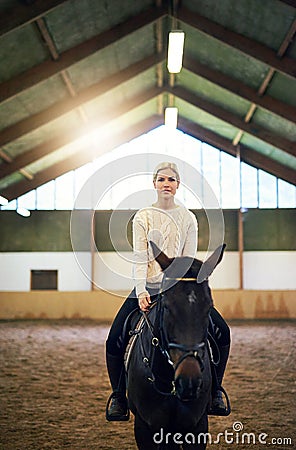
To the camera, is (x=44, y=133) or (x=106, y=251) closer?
(x=44, y=133)

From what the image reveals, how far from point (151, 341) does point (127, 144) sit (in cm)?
1511

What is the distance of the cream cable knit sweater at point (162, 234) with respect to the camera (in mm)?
3221

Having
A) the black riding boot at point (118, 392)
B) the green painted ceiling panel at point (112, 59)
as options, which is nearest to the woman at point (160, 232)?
the black riding boot at point (118, 392)

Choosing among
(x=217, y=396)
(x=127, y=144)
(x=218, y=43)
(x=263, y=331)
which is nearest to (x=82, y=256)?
(x=127, y=144)

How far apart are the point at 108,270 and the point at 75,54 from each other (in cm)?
852

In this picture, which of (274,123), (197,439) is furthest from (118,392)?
(274,123)

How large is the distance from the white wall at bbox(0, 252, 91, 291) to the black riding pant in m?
14.6

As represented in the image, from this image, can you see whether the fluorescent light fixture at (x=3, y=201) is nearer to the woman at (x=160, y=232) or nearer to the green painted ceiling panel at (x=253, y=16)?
the green painted ceiling panel at (x=253, y=16)

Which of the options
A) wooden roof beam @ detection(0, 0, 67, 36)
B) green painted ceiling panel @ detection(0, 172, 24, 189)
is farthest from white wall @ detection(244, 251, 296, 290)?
wooden roof beam @ detection(0, 0, 67, 36)

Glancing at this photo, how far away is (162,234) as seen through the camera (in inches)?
128

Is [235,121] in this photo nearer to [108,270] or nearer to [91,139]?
[91,139]

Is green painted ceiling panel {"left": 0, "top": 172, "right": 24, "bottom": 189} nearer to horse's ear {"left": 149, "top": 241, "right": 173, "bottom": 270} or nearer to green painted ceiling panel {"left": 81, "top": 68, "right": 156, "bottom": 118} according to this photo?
green painted ceiling panel {"left": 81, "top": 68, "right": 156, "bottom": 118}

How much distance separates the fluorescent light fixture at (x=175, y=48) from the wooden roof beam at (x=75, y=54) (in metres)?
1.20

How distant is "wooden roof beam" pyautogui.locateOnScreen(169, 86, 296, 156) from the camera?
14.3 metres
